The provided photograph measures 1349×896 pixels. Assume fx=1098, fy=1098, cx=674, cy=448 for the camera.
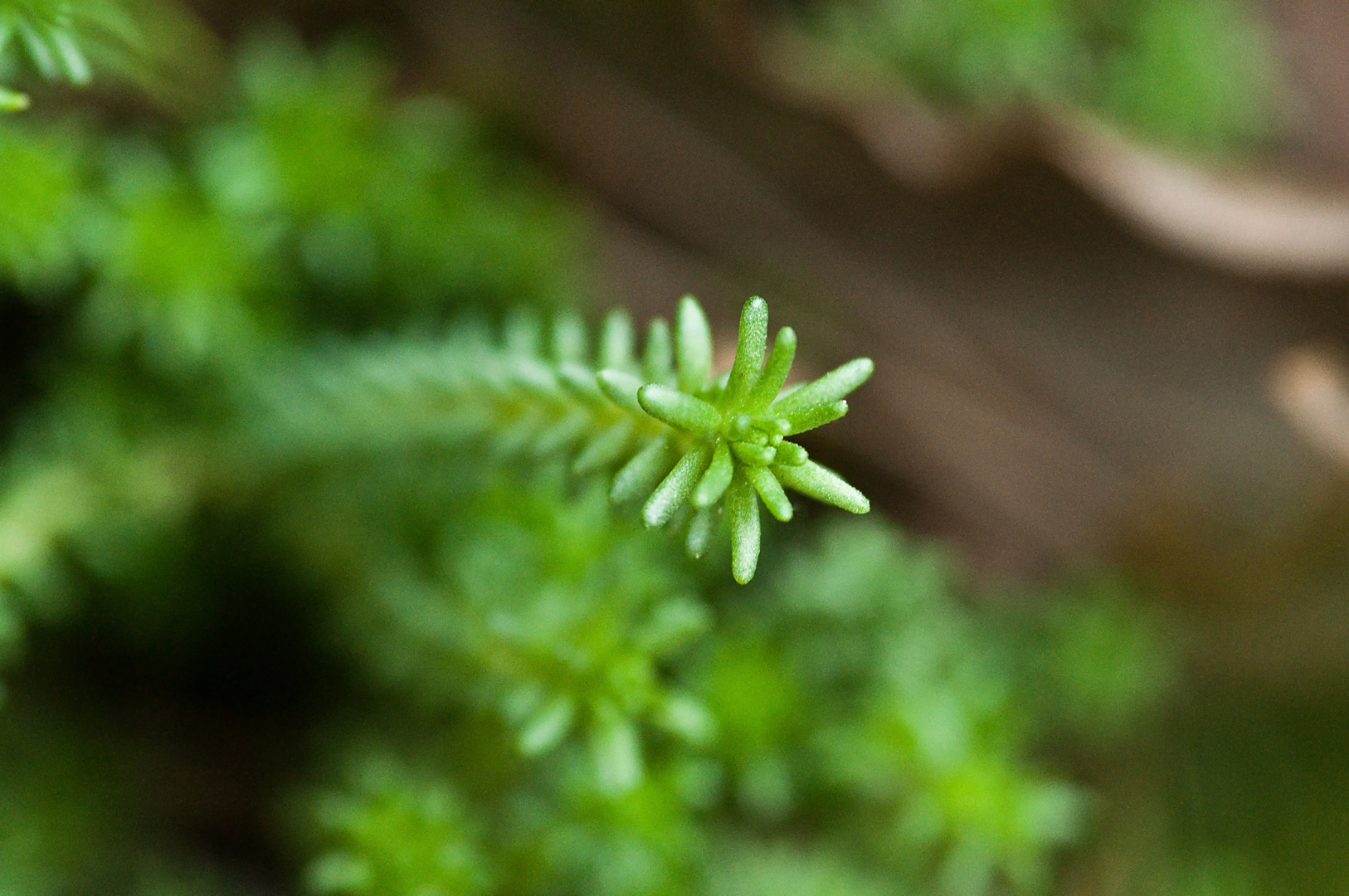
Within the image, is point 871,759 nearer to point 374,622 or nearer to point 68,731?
point 374,622

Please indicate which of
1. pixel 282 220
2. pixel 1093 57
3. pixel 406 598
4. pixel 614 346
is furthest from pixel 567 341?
pixel 1093 57

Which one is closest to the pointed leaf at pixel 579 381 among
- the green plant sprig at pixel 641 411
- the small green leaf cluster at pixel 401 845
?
the green plant sprig at pixel 641 411

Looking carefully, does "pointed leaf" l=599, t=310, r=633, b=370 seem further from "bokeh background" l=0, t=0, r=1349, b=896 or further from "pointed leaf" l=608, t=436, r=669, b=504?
"bokeh background" l=0, t=0, r=1349, b=896

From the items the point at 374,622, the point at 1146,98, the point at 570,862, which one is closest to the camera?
the point at 570,862

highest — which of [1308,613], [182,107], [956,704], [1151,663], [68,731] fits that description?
[1308,613]

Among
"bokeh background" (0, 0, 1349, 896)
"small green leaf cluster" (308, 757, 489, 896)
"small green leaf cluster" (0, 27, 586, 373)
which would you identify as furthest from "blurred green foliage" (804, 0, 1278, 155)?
"small green leaf cluster" (308, 757, 489, 896)

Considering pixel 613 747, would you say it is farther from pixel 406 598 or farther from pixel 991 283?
pixel 991 283

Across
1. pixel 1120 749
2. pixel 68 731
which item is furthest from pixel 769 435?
pixel 1120 749
